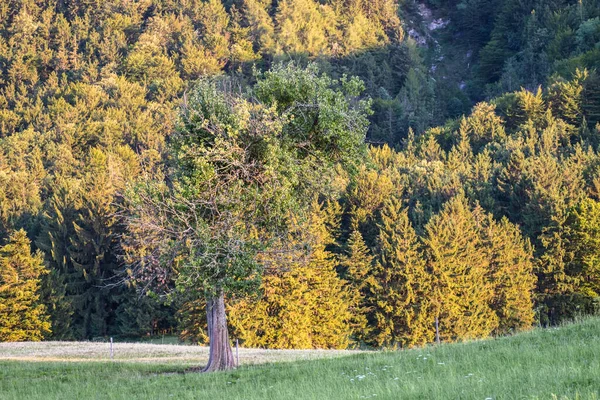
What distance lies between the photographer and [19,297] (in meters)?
60.3

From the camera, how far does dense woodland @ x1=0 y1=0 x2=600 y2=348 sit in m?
25.2

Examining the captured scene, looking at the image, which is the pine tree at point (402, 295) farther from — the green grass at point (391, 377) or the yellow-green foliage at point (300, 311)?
the green grass at point (391, 377)

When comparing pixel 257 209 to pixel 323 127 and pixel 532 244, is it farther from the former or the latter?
pixel 532 244

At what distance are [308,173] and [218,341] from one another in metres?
6.50

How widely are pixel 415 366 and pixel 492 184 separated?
62.7 m

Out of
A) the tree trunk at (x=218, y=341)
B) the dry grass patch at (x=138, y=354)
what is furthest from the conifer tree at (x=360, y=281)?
the tree trunk at (x=218, y=341)

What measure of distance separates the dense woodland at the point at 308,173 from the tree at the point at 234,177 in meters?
0.11

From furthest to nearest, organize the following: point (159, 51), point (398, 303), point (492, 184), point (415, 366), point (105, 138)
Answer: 1. point (159, 51)
2. point (105, 138)
3. point (492, 184)
4. point (398, 303)
5. point (415, 366)

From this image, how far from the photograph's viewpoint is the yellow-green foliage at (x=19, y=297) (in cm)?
5978

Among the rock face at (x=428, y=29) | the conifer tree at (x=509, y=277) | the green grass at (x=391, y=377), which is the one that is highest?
the rock face at (x=428, y=29)

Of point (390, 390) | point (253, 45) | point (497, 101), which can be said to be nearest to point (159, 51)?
point (253, 45)

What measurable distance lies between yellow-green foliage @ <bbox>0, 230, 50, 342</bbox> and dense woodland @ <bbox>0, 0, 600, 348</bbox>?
0.18 metres

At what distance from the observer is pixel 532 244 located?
67938 millimetres

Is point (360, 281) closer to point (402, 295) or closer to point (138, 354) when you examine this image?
point (402, 295)
